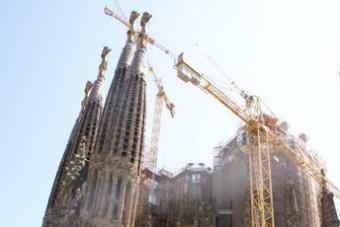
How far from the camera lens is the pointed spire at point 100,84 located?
63500mm

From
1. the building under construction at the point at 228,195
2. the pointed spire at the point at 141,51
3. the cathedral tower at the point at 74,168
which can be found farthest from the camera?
the pointed spire at the point at 141,51

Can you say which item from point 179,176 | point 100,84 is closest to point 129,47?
point 100,84

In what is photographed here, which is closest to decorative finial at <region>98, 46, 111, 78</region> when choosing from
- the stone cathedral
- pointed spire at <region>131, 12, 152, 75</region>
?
the stone cathedral

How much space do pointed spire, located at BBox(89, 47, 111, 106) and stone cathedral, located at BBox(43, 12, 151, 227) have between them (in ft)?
0.94

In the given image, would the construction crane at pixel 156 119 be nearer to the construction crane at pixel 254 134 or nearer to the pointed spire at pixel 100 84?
the pointed spire at pixel 100 84

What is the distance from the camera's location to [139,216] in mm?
49406

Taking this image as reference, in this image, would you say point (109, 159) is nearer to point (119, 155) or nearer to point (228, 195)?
point (119, 155)

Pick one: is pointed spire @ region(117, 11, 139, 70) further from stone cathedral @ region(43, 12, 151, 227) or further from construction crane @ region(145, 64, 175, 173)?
construction crane @ region(145, 64, 175, 173)

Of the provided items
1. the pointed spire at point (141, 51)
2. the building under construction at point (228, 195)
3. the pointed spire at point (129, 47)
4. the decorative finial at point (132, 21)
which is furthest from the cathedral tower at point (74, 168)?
the pointed spire at point (141, 51)

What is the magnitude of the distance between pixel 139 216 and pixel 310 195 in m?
16.1

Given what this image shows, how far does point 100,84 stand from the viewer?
66.9 meters

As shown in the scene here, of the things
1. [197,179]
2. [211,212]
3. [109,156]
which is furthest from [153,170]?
[109,156]

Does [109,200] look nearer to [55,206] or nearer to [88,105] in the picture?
[55,206]

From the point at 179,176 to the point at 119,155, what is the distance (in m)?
13.7
